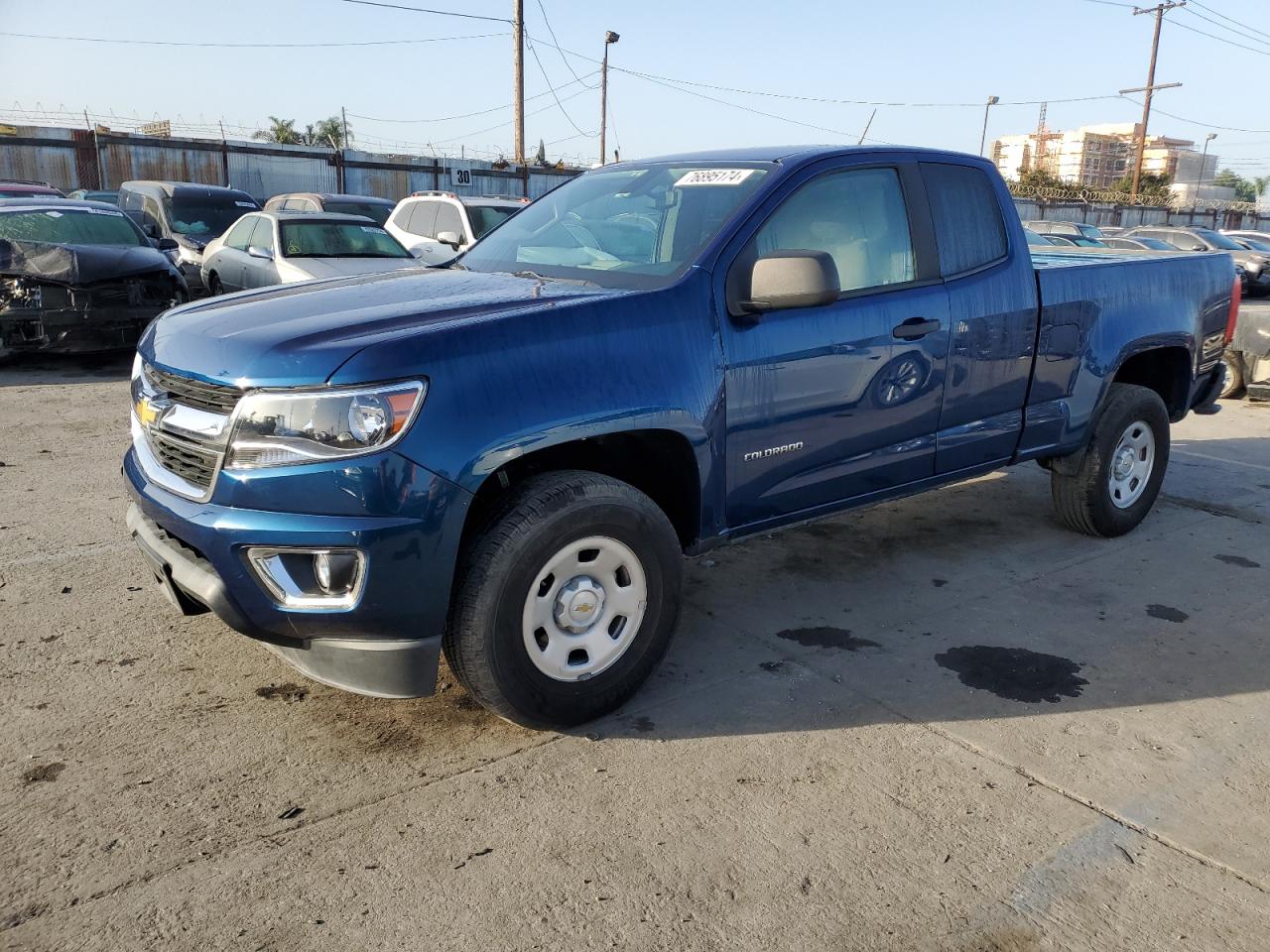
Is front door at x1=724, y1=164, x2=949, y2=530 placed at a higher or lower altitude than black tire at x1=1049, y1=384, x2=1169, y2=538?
higher

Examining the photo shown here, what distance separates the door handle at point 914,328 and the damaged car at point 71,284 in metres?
7.90

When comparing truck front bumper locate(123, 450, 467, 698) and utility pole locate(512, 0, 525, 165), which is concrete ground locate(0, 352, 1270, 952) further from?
utility pole locate(512, 0, 525, 165)

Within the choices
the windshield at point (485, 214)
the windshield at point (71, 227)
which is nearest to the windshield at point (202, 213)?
the windshield at point (485, 214)

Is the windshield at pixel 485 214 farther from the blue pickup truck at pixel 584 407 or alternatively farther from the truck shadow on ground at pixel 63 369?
the blue pickup truck at pixel 584 407

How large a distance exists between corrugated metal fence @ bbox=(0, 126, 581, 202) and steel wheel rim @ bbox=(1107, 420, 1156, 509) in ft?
82.9

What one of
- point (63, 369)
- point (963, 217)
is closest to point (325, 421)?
point (963, 217)

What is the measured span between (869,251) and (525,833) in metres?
2.56

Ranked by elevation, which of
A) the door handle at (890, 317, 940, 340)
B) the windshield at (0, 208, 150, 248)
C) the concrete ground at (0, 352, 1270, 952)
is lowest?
the concrete ground at (0, 352, 1270, 952)

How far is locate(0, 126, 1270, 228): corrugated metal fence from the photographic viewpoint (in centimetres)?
2622

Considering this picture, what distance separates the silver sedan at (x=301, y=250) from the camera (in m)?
10.3

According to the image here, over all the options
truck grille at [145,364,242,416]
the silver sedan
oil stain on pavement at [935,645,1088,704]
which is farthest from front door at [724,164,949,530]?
the silver sedan

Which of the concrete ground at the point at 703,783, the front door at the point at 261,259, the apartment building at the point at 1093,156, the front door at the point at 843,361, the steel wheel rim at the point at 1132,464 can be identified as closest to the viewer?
the concrete ground at the point at 703,783

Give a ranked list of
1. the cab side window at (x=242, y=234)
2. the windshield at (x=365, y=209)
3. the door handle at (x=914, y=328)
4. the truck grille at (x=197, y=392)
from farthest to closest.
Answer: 1. the windshield at (x=365, y=209)
2. the cab side window at (x=242, y=234)
3. the door handle at (x=914, y=328)
4. the truck grille at (x=197, y=392)

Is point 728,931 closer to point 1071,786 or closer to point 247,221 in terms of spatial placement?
point 1071,786
